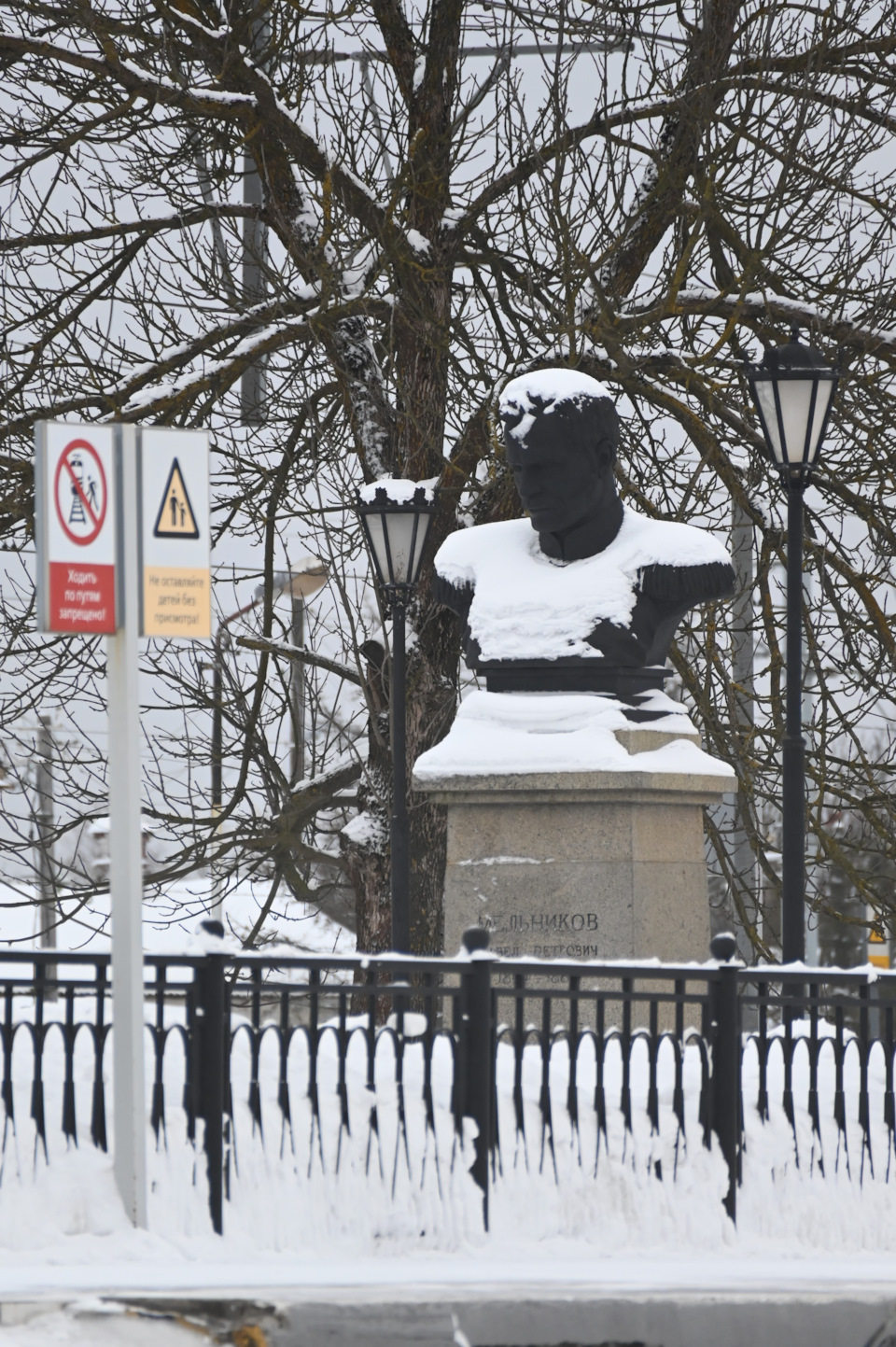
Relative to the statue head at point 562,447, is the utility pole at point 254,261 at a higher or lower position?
higher

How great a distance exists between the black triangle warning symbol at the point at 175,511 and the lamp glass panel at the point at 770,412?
345cm

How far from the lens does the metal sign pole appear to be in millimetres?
5207

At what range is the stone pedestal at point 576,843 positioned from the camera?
7.39 m

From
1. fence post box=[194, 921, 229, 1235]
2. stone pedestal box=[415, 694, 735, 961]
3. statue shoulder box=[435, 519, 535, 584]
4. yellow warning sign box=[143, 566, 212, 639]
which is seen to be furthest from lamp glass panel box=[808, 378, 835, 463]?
fence post box=[194, 921, 229, 1235]

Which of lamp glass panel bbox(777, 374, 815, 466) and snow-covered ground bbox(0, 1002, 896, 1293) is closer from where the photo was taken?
snow-covered ground bbox(0, 1002, 896, 1293)

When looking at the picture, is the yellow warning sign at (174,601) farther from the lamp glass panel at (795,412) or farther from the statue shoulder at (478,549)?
the lamp glass panel at (795,412)

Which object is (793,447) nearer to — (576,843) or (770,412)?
(770,412)

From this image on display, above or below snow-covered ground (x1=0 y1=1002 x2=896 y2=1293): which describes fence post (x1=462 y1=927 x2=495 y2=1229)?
above

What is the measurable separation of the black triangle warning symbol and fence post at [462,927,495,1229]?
5.04 ft

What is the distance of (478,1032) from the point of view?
5.54 m

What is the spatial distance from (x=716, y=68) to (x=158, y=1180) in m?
8.43

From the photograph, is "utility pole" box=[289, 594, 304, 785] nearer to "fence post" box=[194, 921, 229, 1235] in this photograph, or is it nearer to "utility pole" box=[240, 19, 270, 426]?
"utility pole" box=[240, 19, 270, 426]

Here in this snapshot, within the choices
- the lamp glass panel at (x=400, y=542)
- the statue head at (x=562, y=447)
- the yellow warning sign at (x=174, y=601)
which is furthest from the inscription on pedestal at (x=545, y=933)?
the lamp glass panel at (x=400, y=542)

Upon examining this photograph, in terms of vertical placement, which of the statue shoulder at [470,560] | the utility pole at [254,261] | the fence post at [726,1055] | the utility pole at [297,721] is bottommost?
the fence post at [726,1055]
